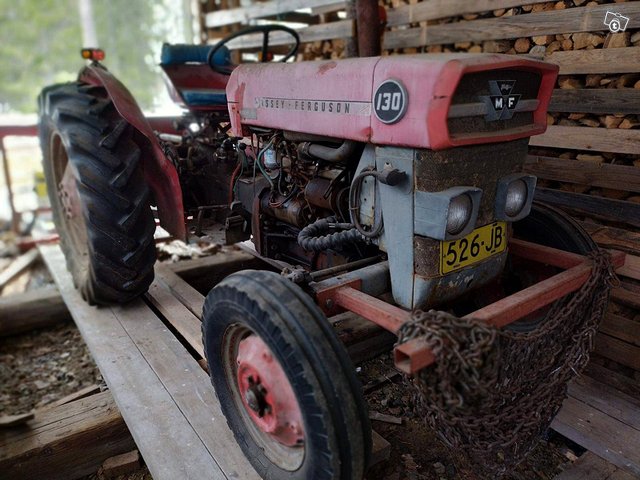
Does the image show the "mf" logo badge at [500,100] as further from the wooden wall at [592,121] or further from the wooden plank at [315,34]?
the wooden plank at [315,34]

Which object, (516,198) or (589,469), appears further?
(589,469)

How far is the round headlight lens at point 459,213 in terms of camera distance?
1709 mm

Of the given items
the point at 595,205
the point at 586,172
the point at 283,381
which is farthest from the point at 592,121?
the point at 283,381

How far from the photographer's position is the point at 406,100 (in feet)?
5.40

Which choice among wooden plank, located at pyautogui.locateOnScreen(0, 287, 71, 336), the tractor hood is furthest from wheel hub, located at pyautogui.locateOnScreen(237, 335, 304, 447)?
wooden plank, located at pyautogui.locateOnScreen(0, 287, 71, 336)

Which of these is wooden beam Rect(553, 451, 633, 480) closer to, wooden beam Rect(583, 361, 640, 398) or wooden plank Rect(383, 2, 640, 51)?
wooden beam Rect(583, 361, 640, 398)

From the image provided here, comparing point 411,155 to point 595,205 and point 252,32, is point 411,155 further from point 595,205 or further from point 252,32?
point 252,32

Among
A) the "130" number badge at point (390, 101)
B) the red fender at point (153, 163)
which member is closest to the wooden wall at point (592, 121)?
the "130" number badge at point (390, 101)

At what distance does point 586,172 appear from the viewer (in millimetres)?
2701

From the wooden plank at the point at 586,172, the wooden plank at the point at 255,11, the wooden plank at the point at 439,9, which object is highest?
the wooden plank at the point at 255,11

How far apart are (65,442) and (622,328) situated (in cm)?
270

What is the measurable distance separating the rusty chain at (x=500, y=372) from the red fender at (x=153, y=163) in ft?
5.60

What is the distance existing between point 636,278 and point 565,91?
1.02 metres

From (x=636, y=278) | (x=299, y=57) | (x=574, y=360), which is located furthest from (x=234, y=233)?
(x=299, y=57)
